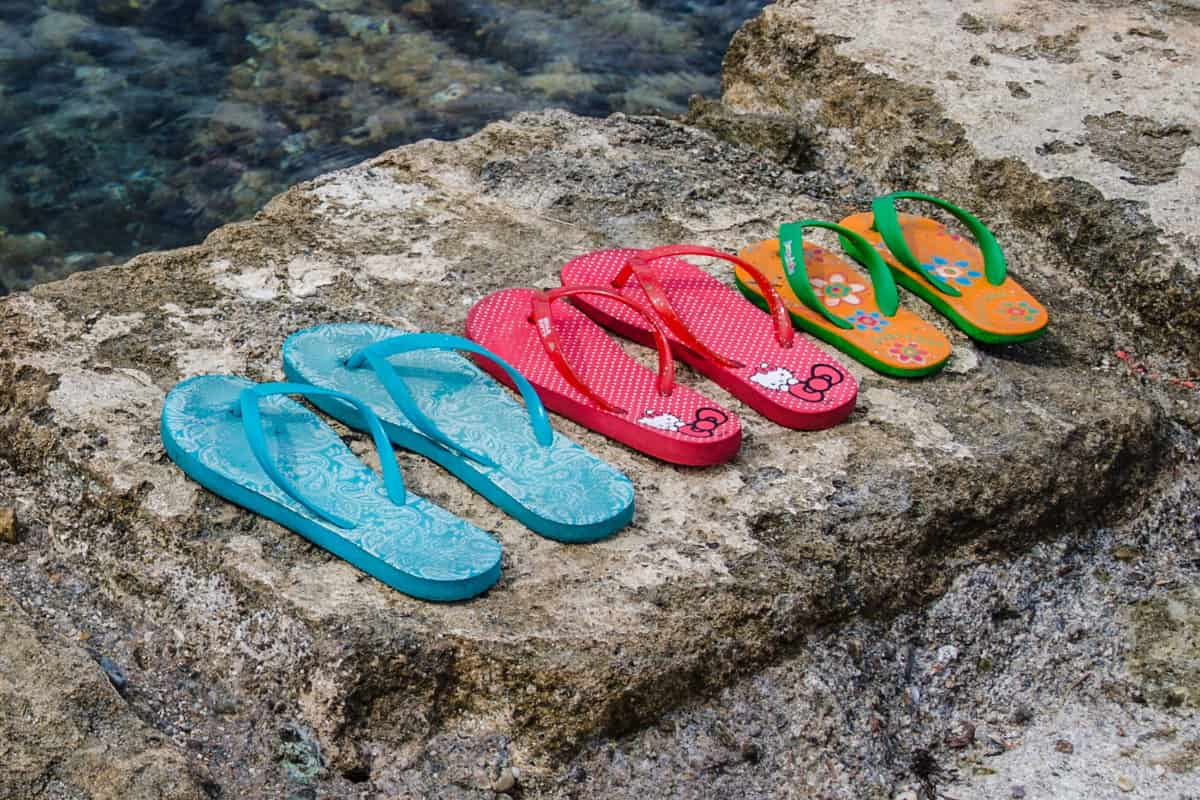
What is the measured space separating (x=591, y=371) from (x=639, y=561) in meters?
0.50

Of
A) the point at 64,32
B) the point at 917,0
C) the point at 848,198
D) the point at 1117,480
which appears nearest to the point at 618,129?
the point at 848,198

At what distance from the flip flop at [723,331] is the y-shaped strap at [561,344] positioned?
0.12 feet

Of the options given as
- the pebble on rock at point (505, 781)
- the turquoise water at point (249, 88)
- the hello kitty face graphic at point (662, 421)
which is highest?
the hello kitty face graphic at point (662, 421)

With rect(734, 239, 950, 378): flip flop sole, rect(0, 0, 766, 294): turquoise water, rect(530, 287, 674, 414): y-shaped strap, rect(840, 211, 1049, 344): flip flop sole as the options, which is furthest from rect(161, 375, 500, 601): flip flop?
rect(0, 0, 766, 294): turquoise water

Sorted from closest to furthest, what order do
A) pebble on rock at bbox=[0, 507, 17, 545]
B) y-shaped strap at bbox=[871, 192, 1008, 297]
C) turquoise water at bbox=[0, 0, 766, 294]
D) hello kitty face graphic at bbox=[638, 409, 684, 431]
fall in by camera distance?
pebble on rock at bbox=[0, 507, 17, 545], hello kitty face graphic at bbox=[638, 409, 684, 431], y-shaped strap at bbox=[871, 192, 1008, 297], turquoise water at bbox=[0, 0, 766, 294]

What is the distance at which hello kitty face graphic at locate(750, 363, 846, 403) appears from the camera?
262 centimetres

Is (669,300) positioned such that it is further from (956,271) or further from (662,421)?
(956,271)

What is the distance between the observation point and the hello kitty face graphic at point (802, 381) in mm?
2623

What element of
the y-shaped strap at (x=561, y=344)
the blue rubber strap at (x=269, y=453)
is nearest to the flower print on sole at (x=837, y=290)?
the y-shaped strap at (x=561, y=344)

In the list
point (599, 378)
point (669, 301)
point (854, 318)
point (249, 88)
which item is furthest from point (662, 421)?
point (249, 88)

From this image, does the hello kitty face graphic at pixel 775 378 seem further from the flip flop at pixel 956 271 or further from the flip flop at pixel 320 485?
the flip flop at pixel 320 485

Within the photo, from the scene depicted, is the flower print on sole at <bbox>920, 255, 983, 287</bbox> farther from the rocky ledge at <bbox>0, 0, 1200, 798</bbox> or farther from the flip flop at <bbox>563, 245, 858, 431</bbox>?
the flip flop at <bbox>563, 245, 858, 431</bbox>

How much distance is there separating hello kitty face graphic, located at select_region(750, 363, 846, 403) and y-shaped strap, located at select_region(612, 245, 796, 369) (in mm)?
58

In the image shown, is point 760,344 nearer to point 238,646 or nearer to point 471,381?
point 471,381
